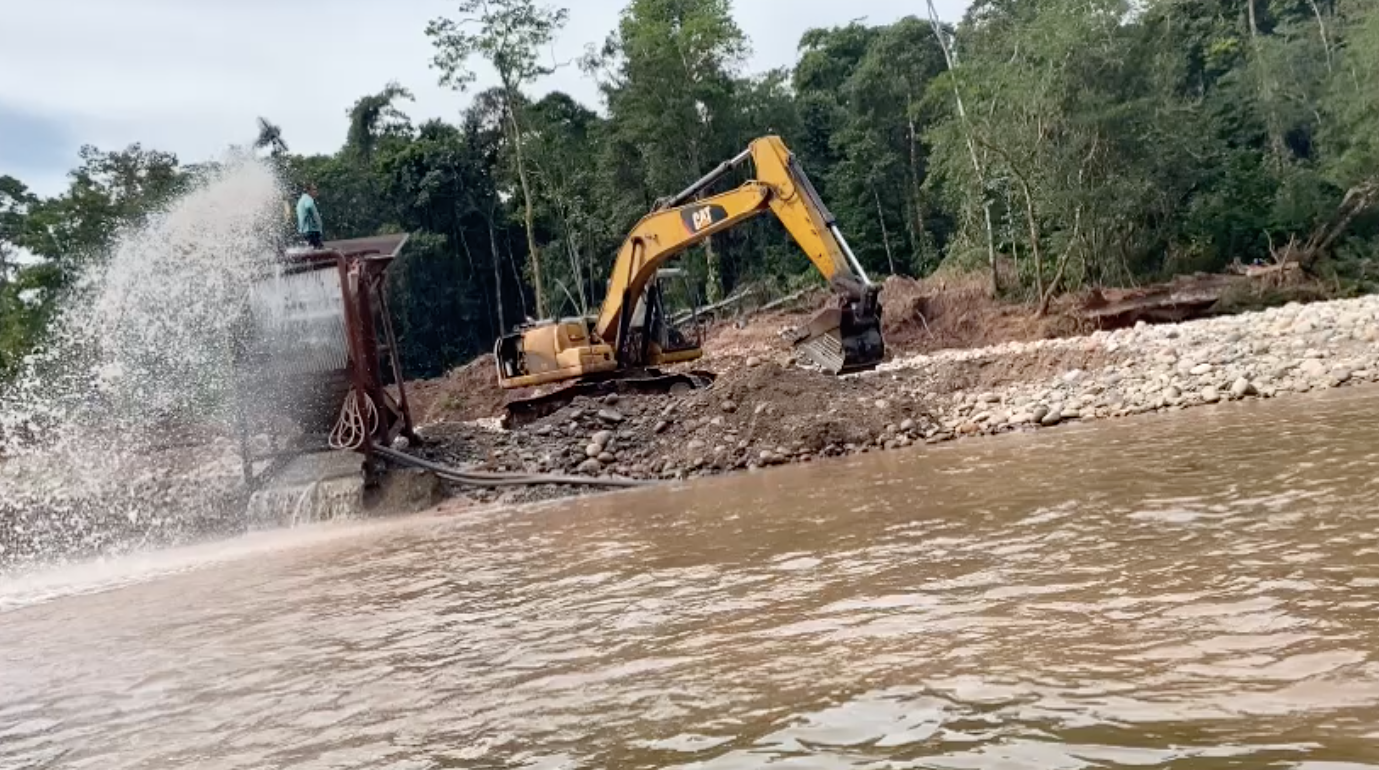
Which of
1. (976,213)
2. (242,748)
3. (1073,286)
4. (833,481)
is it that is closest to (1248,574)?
(242,748)

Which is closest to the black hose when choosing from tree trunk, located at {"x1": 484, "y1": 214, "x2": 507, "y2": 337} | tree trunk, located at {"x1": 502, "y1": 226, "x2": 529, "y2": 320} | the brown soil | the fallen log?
the brown soil

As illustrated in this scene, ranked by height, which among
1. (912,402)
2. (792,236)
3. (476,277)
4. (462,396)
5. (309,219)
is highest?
(476,277)

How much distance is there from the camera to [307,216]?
481 inches

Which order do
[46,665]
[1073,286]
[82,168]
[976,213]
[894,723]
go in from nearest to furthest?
[894,723], [46,665], [1073,286], [976,213], [82,168]

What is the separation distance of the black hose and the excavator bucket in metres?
2.77

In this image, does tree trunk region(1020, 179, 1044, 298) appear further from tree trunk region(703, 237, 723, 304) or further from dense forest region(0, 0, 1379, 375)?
tree trunk region(703, 237, 723, 304)

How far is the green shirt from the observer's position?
39.9ft

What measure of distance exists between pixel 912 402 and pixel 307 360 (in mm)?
7107

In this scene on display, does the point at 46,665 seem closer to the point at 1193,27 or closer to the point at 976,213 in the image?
the point at 976,213

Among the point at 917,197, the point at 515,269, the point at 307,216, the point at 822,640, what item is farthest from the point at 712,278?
the point at 822,640

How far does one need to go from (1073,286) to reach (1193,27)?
17098mm

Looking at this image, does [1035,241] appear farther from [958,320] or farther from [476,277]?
[476,277]

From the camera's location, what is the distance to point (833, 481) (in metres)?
8.67

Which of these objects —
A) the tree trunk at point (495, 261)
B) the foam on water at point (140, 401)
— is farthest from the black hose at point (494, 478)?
the tree trunk at point (495, 261)
